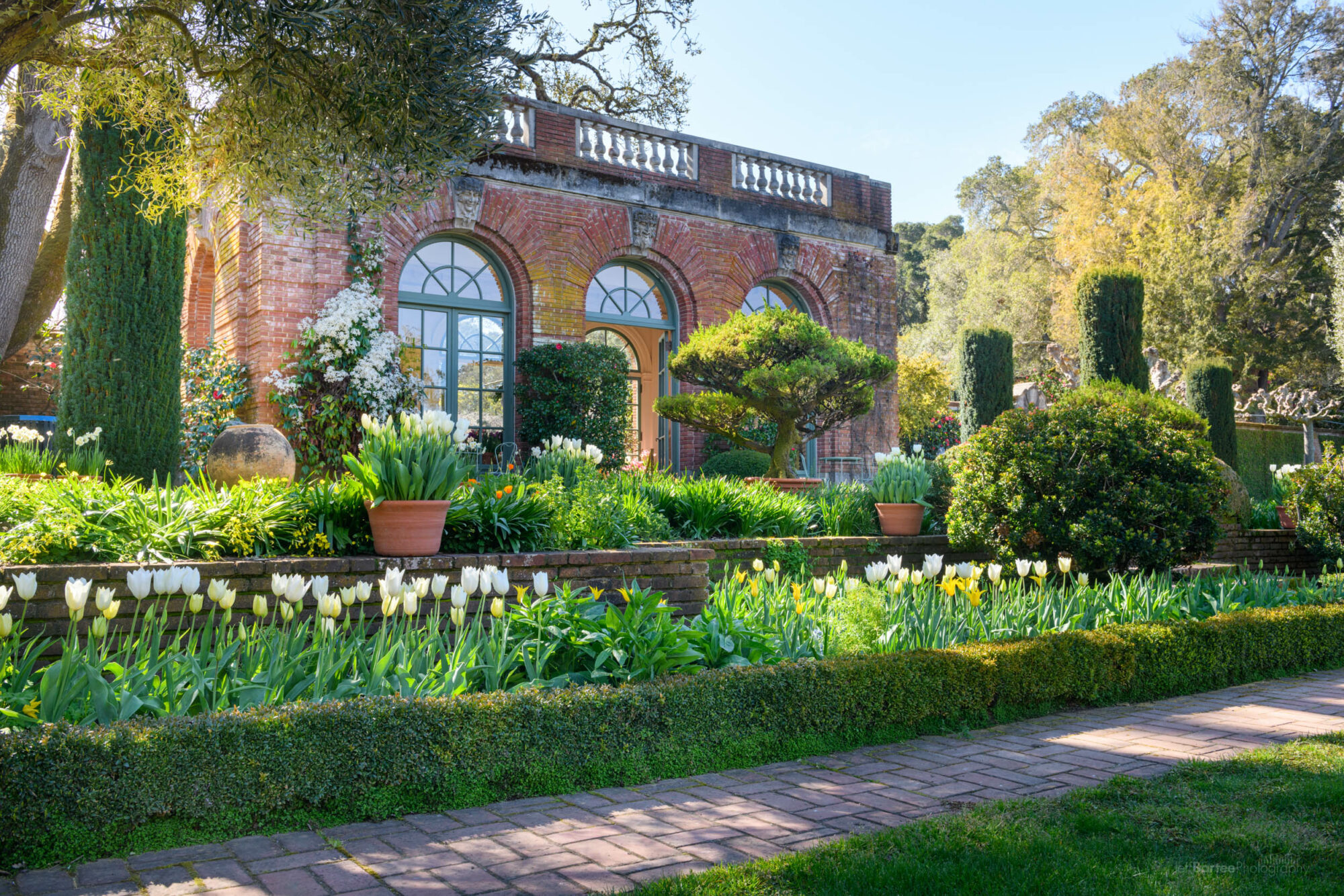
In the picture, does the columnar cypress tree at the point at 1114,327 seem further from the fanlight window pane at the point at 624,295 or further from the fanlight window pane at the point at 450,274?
the fanlight window pane at the point at 450,274

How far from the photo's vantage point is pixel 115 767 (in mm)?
2754

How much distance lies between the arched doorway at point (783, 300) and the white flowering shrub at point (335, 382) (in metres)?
6.56

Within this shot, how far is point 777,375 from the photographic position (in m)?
10.3

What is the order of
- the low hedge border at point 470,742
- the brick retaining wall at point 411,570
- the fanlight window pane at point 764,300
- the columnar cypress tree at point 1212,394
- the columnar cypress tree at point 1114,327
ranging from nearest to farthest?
the low hedge border at point 470,742 < the brick retaining wall at point 411,570 < the fanlight window pane at point 764,300 < the columnar cypress tree at point 1114,327 < the columnar cypress tree at point 1212,394

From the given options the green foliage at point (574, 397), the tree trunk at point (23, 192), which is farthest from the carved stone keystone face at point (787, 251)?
the tree trunk at point (23, 192)

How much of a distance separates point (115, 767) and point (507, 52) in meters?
4.60

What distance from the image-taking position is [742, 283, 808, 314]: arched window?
15.6 m

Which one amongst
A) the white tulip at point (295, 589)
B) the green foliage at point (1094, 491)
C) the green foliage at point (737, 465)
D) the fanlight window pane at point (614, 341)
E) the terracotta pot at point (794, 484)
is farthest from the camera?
the fanlight window pane at point (614, 341)

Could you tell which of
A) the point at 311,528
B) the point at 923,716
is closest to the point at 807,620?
the point at 923,716

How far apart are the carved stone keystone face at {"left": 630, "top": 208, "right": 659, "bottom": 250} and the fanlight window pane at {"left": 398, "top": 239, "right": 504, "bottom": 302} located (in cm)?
223

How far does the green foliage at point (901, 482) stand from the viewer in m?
8.96

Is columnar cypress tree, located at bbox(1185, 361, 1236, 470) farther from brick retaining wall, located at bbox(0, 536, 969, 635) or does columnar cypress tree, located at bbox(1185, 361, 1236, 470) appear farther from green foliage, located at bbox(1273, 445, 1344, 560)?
brick retaining wall, located at bbox(0, 536, 969, 635)

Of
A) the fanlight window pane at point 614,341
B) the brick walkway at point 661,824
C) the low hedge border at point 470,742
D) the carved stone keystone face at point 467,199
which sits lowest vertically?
the brick walkway at point 661,824

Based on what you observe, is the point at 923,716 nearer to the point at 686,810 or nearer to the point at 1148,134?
the point at 686,810
